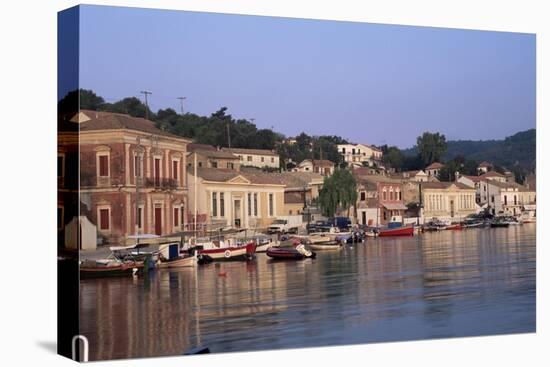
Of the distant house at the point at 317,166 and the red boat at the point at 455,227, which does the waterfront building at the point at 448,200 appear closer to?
the red boat at the point at 455,227

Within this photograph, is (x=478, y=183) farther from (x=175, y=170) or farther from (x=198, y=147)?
(x=175, y=170)

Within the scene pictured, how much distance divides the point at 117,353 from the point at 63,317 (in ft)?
2.24

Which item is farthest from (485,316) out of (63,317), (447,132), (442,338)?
(63,317)

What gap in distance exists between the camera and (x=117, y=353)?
9.88 metres

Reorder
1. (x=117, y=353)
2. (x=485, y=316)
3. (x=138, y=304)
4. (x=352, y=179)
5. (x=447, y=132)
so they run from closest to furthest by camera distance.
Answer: (x=117, y=353), (x=138, y=304), (x=485, y=316), (x=447, y=132), (x=352, y=179)

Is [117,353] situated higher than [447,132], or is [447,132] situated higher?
Result: [447,132]

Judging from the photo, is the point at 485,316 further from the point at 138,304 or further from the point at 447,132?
the point at 138,304

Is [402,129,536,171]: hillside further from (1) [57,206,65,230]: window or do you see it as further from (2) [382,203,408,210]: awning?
(1) [57,206,65,230]: window

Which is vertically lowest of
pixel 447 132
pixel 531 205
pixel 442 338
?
pixel 442 338

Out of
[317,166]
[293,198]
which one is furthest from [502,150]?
[293,198]

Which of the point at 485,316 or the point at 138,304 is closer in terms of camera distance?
the point at 138,304

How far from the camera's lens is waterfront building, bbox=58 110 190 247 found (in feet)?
33.4

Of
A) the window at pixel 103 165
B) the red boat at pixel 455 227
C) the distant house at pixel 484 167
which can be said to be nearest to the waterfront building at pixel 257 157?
the window at pixel 103 165

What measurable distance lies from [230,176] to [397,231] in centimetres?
390
